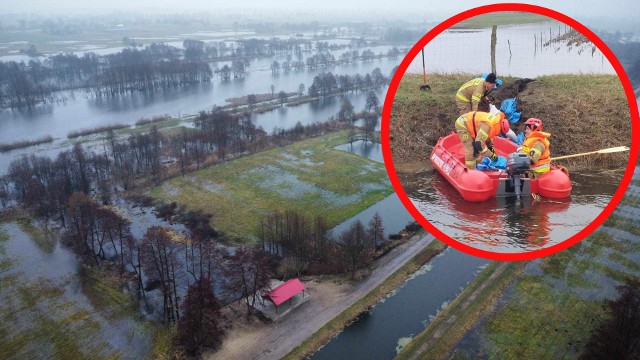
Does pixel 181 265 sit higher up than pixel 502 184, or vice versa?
pixel 502 184

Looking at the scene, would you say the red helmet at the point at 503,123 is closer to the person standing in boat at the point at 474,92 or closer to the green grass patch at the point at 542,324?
the person standing in boat at the point at 474,92

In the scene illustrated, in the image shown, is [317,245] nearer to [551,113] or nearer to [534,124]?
[551,113]

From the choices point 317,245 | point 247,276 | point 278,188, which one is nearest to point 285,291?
point 247,276

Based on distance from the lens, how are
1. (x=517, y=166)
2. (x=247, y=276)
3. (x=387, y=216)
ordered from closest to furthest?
1. (x=517, y=166)
2. (x=247, y=276)
3. (x=387, y=216)

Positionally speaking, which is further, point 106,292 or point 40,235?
point 40,235

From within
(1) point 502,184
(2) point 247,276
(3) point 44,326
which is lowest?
(3) point 44,326

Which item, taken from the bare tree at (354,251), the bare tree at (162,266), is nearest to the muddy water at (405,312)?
the bare tree at (354,251)

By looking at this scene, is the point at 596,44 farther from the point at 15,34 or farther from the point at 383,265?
the point at 15,34
